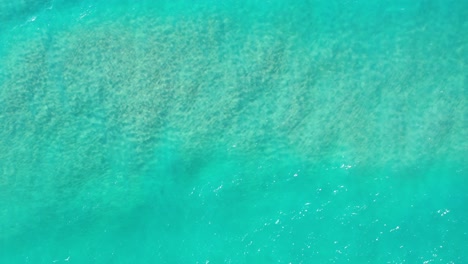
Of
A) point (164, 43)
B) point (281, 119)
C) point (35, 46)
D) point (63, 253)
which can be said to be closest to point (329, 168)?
point (281, 119)

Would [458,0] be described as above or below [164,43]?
below

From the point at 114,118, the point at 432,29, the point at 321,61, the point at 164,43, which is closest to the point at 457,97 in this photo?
the point at 432,29

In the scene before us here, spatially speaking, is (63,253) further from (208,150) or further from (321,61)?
(321,61)

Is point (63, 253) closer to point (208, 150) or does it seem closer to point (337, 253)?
point (208, 150)

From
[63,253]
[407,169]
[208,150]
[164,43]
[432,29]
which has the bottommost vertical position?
[407,169]

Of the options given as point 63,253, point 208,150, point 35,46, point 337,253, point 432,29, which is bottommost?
point 337,253

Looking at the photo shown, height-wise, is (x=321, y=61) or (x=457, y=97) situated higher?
(x=321, y=61)
